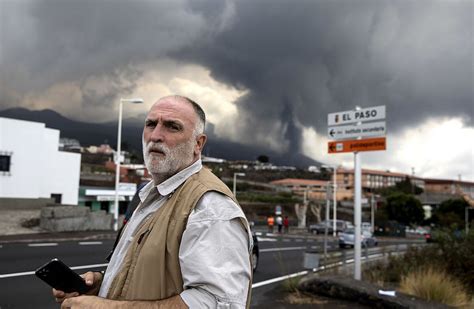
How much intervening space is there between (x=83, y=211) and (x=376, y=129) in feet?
62.0

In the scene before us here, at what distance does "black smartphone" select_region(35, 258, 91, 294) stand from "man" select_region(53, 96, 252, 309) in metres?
0.04

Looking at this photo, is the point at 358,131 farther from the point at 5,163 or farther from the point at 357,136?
the point at 5,163

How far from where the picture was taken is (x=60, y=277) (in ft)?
6.45

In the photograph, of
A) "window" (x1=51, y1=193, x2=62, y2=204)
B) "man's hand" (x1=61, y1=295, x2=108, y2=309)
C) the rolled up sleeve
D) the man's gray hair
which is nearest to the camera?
the rolled up sleeve

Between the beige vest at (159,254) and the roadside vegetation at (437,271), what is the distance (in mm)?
6701

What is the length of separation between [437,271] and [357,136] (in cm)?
325

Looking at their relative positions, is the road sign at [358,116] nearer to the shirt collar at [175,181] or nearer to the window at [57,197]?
the shirt collar at [175,181]

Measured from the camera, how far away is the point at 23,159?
3228 centimetres

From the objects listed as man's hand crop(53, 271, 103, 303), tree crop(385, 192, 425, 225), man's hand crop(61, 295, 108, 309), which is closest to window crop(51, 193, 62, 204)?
man's hand crop(53, 271, 103, 303)

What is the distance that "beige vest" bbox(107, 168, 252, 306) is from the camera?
5.77ft

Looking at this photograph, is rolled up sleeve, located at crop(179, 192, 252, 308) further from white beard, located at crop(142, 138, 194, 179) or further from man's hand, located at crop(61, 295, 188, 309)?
white beard, located at crop(142, 138, 194, 179)

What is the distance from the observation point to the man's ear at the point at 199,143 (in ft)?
7.28

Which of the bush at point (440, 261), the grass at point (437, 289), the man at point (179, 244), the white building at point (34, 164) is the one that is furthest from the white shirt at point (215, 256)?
the white building at point (34, 164)

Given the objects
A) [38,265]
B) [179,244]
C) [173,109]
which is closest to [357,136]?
[173,109]
